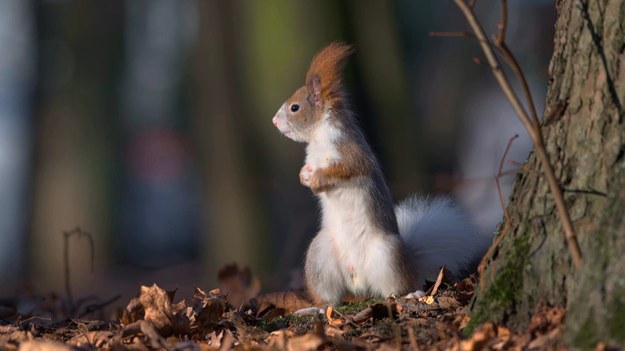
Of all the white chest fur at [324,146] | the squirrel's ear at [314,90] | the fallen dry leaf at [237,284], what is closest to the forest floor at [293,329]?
the white chest fur at [324,146]

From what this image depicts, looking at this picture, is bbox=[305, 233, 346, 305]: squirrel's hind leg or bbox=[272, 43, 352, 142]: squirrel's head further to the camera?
bbox=[272, 43, 352, 142]: squirrel's head

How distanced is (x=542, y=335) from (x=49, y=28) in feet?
36.2

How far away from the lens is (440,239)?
4.81 meters

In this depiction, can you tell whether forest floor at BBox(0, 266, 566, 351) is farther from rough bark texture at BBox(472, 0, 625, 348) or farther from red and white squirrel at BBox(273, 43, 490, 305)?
red and white squirrel at BBox(273, 43, 490, 305)

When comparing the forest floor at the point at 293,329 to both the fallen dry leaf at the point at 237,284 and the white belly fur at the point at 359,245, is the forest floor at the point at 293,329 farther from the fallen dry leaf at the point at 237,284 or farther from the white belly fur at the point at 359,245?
the fallen dry leaf at the point at 237,284

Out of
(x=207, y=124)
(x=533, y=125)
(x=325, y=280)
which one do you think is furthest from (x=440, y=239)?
(x=207, y=124)

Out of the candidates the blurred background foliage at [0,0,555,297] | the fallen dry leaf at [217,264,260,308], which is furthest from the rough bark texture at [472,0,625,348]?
the fallen dry leaf at [217,264,260,308]

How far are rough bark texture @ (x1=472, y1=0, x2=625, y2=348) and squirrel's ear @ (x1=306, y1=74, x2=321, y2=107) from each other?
203 cm

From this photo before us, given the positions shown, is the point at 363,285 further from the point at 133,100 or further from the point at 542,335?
the point at 133,100

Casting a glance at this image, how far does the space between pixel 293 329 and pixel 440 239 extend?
55.9 inches

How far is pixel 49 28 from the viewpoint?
12.6 metres

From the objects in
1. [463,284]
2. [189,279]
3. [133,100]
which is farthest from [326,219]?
[133,100]

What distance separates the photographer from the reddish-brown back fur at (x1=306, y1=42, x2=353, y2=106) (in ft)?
16.1

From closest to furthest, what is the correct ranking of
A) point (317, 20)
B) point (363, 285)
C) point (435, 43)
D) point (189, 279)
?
point (363, 285), point (317, 20), point (189, 279), point (435, 43)
